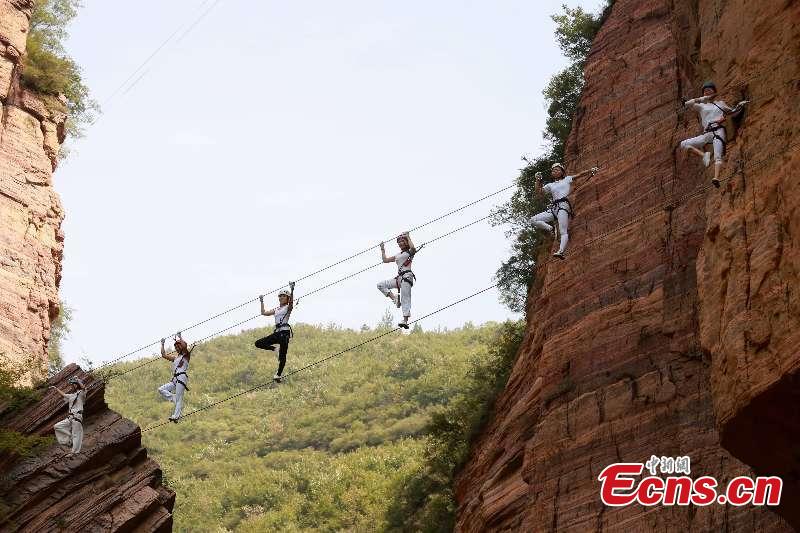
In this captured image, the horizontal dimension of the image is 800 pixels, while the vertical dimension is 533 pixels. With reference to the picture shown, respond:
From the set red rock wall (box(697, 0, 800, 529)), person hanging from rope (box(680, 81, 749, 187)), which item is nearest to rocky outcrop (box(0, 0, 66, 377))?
person hanging from rope (box(680, 81, 749, 187))

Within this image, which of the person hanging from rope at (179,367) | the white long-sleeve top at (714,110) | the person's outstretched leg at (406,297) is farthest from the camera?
the person hanging from rope at (179,367)

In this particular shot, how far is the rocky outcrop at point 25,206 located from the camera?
117 feet

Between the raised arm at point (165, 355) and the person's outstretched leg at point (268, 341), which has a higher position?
the raised arm at point (165, 355)

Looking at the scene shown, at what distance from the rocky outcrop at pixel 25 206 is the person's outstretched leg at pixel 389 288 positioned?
42.4 feet

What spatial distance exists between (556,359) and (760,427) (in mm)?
7595

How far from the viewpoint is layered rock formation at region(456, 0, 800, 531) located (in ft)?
61.6

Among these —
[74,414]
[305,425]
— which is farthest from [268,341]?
[305,425]

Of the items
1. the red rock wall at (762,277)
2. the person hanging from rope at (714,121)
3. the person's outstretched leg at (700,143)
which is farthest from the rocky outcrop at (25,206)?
the red rock wall at (762,277)

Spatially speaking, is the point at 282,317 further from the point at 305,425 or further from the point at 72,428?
the point at 305,425

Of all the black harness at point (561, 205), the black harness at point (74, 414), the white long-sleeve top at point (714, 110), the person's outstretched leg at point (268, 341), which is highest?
the black harness at point (561, 205)

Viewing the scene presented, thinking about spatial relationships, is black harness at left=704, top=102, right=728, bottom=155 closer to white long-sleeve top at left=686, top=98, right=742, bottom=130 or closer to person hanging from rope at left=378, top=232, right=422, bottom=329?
white long-sleeve top at left=686, top=98, right=742, bottom=130

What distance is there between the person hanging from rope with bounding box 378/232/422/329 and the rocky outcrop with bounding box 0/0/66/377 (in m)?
13.1

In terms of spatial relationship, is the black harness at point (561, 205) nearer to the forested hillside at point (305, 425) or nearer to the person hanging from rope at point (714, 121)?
the person hanging from rope at point (714, 121)

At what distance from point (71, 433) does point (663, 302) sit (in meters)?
13.1
